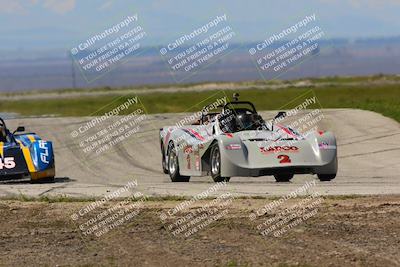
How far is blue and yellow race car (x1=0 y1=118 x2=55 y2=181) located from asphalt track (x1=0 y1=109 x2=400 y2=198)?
0.34 meters

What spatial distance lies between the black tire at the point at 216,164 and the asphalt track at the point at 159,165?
249 millimetres

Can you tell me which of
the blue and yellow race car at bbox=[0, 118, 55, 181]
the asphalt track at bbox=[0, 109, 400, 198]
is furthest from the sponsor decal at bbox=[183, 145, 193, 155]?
the blue and yellow race car at bbox=[0, 118, 55, 181]

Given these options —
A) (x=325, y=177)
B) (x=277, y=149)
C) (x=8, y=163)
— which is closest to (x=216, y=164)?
(x=277, y=149)

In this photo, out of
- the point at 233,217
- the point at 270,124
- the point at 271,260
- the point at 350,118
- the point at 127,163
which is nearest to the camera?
the point at 271,260

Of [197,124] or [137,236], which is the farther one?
[197,124]

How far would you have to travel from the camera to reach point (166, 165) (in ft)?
77.0

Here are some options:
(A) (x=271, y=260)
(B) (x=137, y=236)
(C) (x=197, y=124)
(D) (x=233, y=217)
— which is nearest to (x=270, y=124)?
(C) (x=197, y=124)

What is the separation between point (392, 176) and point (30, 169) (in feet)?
24.5

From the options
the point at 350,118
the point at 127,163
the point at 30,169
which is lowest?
the point at 350,118

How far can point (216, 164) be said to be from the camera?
66.5ft

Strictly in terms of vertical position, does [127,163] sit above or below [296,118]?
above

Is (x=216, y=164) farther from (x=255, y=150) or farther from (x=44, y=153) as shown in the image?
(x=44, y=153)

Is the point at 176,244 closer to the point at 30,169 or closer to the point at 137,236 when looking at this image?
the point at 137,236

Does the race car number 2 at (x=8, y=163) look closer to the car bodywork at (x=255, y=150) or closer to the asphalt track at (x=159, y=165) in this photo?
the asphalt track at (x=159, y=165)
